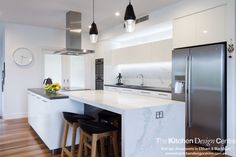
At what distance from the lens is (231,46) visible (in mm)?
3012

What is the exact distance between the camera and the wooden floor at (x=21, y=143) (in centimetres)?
306

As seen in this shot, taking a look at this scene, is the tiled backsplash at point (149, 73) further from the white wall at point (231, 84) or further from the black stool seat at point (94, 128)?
the black stool seat at point (94, 128)

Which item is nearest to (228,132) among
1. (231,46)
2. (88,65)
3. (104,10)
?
(231,46)

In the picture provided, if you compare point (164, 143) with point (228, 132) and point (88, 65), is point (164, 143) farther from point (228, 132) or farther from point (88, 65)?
point (88, 65)

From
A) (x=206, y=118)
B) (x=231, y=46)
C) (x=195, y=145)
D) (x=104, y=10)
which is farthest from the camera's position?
(x=104, y=10)

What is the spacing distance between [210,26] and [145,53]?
1996 millimetres

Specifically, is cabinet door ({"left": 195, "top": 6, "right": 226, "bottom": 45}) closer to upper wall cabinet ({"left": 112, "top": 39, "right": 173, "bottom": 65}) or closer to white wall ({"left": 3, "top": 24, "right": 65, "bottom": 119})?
upper wall cabinet ({"left": 112, "top": 39, "right": 173, "bottom": 65})

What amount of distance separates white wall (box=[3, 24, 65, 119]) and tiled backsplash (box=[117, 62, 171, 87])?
102 inches

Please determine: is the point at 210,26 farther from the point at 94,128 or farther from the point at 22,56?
the point at 22,56

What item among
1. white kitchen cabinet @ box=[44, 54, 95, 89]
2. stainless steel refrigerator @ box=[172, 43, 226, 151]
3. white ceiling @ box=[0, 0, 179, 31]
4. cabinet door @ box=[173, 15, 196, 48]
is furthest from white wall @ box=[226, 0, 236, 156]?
white kitchen cabinet @ box=[44, 54, 95, 89]

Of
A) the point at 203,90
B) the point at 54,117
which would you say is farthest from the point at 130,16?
the point at 54,117

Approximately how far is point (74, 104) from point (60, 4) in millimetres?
2167

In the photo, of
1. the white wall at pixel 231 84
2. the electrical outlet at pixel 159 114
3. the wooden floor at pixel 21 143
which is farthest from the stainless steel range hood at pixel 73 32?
the white wall at pixel 231 84

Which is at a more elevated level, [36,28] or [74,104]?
[36,28]
